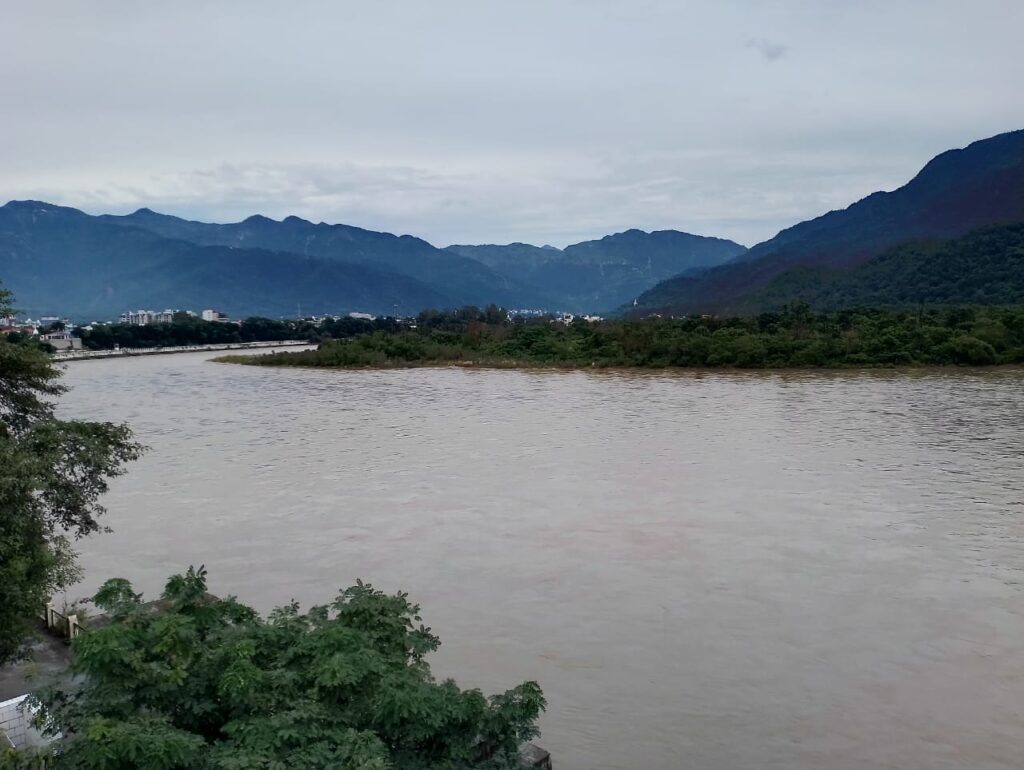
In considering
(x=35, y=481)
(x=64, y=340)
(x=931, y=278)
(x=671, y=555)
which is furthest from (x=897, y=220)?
(x=35, y=481)

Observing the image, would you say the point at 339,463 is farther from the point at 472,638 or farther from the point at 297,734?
the point at 297,734

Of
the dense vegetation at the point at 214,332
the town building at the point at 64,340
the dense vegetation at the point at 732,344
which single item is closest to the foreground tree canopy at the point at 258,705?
the dense vegetation at the point at 732,344

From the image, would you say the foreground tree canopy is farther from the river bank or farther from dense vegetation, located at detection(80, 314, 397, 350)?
dense vegetation, located at detection(80, 314, 397, 350)

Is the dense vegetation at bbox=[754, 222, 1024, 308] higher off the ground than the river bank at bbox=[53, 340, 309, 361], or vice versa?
the dense vegetation at bbox=[754, 222, 1024, 308]

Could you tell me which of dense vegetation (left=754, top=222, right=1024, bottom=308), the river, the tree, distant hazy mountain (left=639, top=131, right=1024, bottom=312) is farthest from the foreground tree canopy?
distant hazy mountain (left=639, top=131, right=1024, bottom=312)

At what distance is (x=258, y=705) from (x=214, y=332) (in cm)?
8310

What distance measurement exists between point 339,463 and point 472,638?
34.7 feet

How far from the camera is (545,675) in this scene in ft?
26.2

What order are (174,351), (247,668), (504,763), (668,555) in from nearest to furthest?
(247,668) → (504,763) → (668,555) → (174,351)

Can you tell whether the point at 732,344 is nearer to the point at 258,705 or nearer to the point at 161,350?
the point at 258,705

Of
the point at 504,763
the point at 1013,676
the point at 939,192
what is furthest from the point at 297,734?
the point at 939,192

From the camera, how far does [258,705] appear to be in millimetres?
3879

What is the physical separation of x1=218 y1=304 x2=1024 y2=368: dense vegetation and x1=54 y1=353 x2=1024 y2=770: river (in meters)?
12.7

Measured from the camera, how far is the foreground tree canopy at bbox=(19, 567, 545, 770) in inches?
138
